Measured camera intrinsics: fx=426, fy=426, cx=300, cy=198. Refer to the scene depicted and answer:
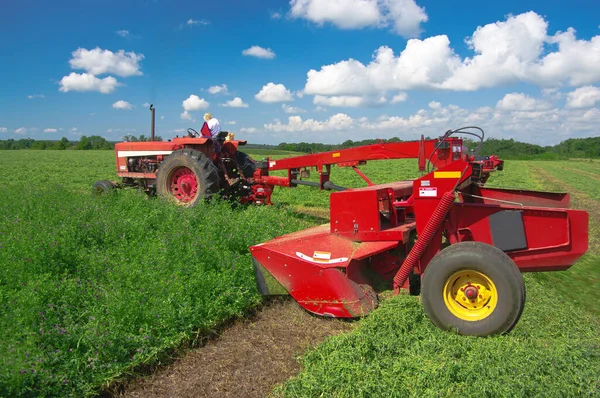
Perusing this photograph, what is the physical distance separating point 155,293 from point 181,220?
7.90 feet

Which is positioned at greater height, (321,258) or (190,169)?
(190,169)

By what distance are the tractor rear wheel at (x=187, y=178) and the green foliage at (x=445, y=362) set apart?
15.2ft

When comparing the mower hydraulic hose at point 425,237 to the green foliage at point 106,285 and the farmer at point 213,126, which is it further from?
the farmer at point 213,126

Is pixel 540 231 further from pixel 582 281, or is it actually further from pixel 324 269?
pixel 582 281

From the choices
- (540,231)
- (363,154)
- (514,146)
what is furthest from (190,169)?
(514,146)

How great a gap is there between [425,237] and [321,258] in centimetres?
105

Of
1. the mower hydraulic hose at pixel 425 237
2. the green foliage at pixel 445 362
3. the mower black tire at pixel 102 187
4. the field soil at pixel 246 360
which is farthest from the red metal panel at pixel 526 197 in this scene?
the mower black tire at pixel 102 187

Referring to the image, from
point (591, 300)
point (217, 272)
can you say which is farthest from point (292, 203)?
point (591, 300)

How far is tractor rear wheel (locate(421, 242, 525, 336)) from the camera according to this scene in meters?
3.37

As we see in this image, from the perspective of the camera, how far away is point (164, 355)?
3.50m

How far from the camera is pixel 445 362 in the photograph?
3.03 metres

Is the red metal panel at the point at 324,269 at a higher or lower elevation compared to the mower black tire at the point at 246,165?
→ lower

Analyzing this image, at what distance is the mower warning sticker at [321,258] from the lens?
4214mm

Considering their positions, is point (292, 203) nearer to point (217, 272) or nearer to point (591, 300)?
point (217, 272)
